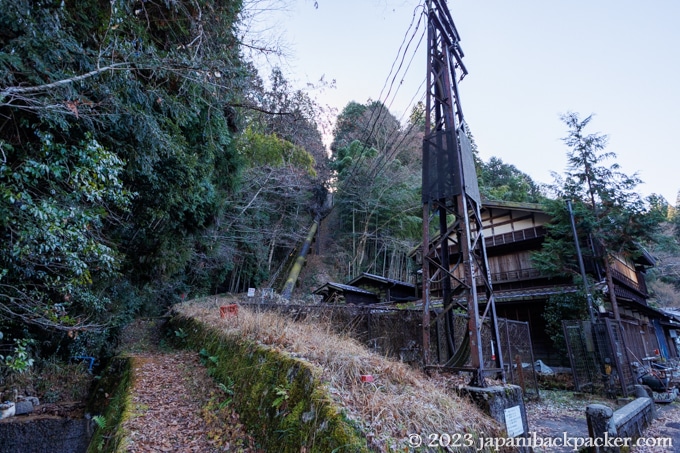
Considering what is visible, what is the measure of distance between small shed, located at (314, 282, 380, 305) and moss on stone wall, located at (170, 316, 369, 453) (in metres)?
12.5

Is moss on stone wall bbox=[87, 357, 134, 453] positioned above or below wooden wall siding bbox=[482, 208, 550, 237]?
below

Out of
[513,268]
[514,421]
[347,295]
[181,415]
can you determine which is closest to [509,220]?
[513,268]

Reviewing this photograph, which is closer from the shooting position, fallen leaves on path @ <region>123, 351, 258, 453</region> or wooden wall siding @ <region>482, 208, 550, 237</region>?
fallen leaves on path @ <region>123, 351, 258, 453</region>

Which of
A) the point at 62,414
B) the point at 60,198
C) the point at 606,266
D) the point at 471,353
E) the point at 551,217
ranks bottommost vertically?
the point at 62,414

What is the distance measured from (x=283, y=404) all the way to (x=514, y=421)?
2.73m

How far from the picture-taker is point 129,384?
567cm

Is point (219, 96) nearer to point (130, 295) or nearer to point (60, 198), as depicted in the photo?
point (60, 198)

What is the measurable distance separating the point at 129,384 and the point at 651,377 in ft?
46.4

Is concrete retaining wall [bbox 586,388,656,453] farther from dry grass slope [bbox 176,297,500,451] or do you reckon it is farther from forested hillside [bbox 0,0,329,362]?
forested hillside [bbox 0,0,329,362]

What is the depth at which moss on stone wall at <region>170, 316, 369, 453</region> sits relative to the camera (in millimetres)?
2576

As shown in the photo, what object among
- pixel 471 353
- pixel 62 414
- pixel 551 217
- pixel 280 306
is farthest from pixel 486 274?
pixel 551 217

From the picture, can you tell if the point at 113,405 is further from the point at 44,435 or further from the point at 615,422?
the point at 615,422

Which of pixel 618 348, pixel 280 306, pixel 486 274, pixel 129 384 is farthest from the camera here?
pixel 618 348

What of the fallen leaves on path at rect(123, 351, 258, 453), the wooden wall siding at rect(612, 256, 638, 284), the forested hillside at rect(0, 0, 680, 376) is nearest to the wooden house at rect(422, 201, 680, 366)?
the wooden wall siding at rect(612, 256, 638, 284)
